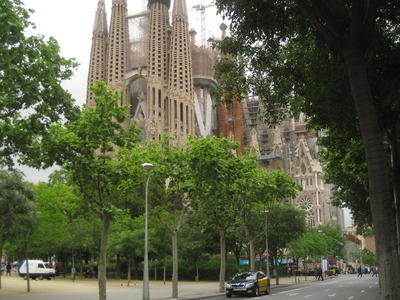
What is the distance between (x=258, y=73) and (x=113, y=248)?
31065 millimetres

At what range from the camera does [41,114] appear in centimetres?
1571

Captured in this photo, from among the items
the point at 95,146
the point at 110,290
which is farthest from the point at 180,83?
the point at 95,146

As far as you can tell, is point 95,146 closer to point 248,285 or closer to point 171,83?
point 248,285

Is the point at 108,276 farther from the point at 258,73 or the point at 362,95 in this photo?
the point at 362,95

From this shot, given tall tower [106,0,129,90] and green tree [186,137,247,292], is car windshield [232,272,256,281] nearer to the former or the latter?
green tree [186,137,247,292]

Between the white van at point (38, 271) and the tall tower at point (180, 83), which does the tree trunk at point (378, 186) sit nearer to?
the white van at point (38, 271)

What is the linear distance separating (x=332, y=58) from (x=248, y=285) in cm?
1652

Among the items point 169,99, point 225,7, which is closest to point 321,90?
point 225,7

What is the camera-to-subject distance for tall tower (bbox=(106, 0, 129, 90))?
90812mm

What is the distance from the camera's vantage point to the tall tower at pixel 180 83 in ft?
283

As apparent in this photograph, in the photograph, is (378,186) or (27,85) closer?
(378,186)

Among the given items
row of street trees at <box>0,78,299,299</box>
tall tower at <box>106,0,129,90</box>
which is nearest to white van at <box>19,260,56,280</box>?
row of street trees at <box>0,78,299,299</box>

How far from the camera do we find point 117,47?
3622 inches

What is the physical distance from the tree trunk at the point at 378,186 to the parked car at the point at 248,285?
1720 centimetres
